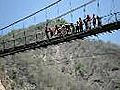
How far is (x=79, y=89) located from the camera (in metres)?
47.8

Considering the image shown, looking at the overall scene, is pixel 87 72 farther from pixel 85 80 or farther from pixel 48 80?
pixel 48 80

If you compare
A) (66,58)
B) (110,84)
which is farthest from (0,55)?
(66,58)

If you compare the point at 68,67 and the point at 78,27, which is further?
the point at 68,67

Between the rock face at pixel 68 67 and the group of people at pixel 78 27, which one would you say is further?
the rock face at pixel 68 67

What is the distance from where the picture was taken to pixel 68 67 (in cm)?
5750

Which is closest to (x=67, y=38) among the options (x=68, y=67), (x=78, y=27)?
(x=78, y=27)

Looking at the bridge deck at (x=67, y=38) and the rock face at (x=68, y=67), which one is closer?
the bridge deck at (x=67, y=38)

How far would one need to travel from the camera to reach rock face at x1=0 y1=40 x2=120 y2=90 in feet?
129

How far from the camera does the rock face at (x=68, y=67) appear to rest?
129ft

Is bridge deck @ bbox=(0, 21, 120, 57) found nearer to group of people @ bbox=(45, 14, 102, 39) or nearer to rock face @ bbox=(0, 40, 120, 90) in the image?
group of people @ bbox=(45, 14, 102, 39)

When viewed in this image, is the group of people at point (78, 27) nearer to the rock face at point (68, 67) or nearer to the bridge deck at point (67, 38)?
the bridge deck at point (67, 38)

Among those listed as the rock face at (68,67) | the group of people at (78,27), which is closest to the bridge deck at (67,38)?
the group of people at (78,27)

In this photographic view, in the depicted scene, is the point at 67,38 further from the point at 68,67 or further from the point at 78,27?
the point at 68,67

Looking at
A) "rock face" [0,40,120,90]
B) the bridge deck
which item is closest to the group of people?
the bridge deck
